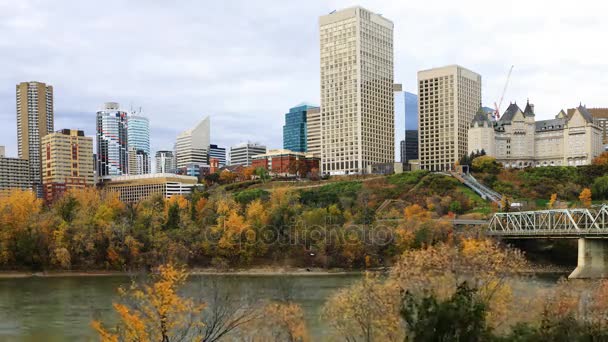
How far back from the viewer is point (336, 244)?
82.8m

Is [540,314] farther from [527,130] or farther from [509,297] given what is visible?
[527,130]

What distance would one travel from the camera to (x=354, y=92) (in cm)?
16650

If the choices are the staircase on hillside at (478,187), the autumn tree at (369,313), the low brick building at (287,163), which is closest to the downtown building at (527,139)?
the staircase on hillside at (478,187)

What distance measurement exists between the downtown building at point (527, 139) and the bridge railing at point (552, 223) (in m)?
56.6

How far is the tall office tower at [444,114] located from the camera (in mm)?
178000

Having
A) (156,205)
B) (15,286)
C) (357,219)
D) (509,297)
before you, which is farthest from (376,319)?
(156,205)

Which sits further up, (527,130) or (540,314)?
(527,130)

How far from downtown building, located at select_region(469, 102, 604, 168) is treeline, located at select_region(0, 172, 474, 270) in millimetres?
55738

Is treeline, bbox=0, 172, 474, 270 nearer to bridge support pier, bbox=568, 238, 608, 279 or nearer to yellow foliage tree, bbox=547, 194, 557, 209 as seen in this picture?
bridge support pier, bbox=568, 238, 608, 279

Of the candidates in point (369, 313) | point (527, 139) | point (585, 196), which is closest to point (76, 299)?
point (369, 313)

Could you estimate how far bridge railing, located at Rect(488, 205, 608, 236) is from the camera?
68.4 metres

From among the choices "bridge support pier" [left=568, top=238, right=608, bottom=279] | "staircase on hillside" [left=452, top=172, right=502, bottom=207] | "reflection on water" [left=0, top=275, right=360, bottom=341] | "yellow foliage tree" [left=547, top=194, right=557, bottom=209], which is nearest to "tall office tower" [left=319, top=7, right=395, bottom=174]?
"staircase on hillside" [left=452, top=172, right=502, bottom=207]

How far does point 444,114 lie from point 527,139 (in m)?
40.1

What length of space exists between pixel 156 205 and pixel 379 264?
135ft
